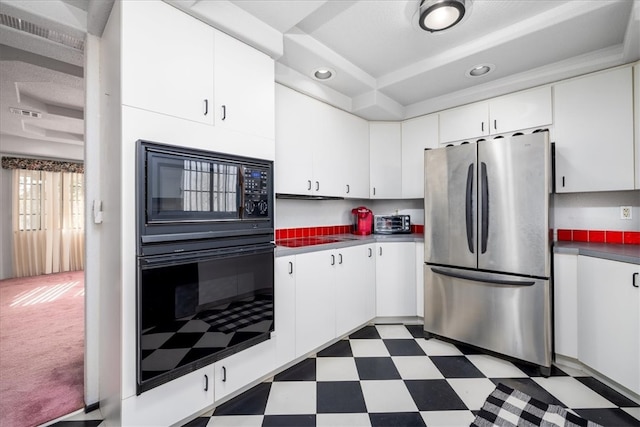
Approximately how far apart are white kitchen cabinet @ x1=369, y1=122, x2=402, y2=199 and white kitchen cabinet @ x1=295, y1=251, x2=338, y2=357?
1.28 meters

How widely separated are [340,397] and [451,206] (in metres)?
1.71

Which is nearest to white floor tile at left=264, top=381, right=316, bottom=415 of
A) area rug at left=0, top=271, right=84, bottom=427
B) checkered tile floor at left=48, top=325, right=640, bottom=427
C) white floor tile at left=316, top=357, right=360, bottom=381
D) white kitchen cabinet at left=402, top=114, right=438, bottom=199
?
checkered tile floor at left=48, top=325, right=640, bottom=427

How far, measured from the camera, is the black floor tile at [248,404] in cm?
166

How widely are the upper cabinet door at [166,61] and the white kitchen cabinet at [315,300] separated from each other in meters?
1.24

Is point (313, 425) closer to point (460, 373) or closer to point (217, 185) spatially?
point (460, 373)

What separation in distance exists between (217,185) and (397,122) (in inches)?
96.1

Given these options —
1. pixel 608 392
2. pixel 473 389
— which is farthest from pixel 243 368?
pixel 608 392

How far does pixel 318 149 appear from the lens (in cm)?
269

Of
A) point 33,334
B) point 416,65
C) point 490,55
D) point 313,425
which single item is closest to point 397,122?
point 416,65

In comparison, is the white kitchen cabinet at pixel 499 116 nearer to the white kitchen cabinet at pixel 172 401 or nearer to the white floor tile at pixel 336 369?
the white floor tile at pixel 336 369

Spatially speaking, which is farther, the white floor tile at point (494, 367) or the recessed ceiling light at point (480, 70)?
the recessed ceiling light at point (480, 70)

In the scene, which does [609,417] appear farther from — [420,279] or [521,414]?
[420,279]

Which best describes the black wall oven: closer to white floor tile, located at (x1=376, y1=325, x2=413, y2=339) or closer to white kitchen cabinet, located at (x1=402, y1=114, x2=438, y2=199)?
white floor tile, located at (x1=376, y1=325, x2=413, y2=339)

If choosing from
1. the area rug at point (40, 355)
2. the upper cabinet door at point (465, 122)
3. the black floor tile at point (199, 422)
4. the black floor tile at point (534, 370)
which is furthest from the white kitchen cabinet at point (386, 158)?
the area rug at point (40, 355)
